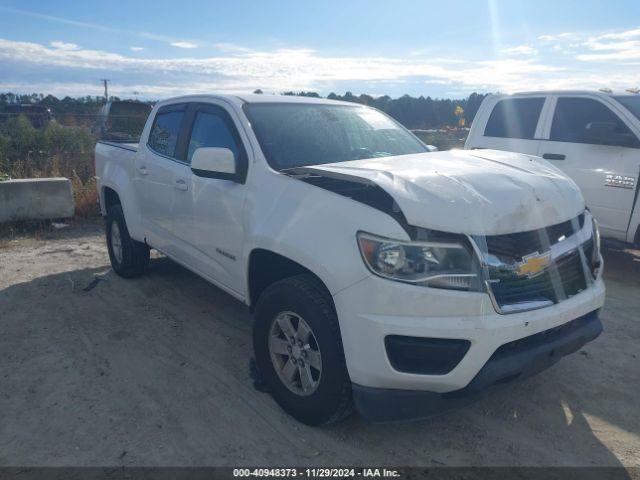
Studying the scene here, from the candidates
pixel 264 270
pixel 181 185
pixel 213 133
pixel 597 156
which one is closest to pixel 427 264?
pixel 264 270

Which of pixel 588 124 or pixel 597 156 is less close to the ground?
pixel 588 124

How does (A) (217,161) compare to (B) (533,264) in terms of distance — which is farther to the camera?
(A) (217,161)

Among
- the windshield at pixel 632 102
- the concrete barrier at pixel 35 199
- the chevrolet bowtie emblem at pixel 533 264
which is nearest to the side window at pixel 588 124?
the windshield at pixel 632 102

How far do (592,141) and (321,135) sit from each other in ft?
12.3

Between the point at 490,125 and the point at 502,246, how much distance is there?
5102mm

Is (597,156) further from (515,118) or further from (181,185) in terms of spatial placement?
(181,185)

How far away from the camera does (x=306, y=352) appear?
3.07m

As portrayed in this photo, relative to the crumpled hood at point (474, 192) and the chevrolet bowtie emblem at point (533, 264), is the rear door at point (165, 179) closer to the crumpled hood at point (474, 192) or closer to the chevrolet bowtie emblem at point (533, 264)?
the crumpled hood at point (474, 192)

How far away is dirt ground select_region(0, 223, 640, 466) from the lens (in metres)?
2.93

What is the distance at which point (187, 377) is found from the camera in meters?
3.80

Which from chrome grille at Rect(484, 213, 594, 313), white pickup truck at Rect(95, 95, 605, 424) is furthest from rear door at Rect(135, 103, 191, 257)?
chrome grille at Rect(484, 213, 594, 313)

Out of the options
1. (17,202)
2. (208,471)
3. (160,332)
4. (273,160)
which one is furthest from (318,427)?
(17,202)

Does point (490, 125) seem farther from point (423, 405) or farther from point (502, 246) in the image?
point (423, 405)

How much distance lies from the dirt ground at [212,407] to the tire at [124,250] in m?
0.76
